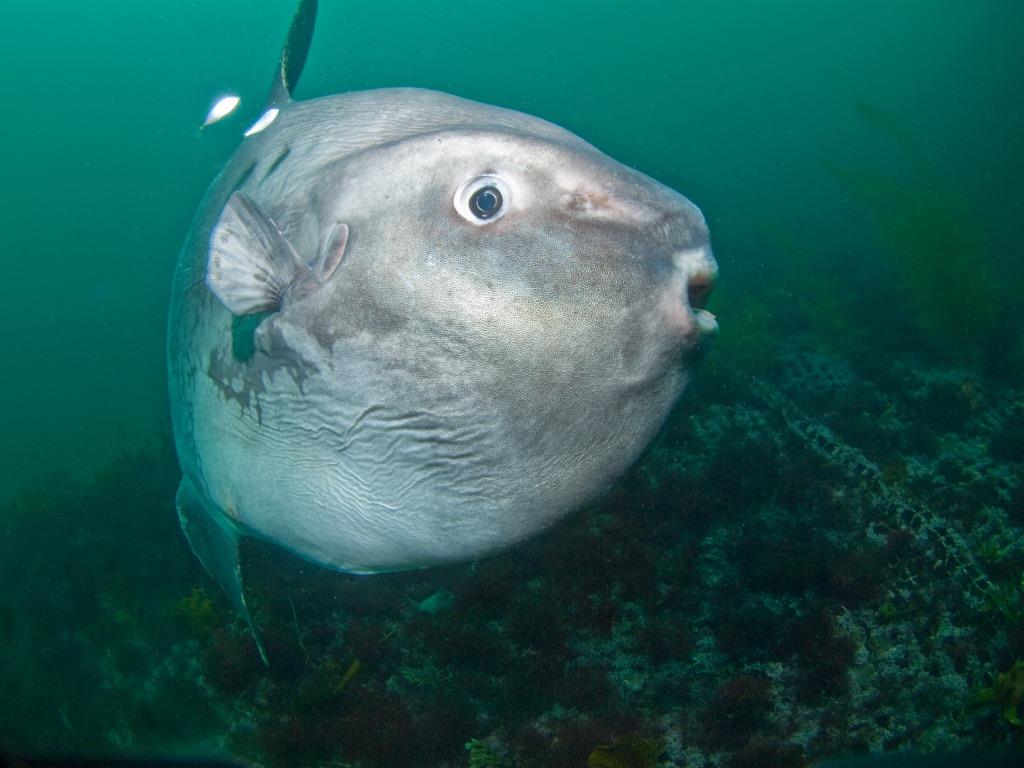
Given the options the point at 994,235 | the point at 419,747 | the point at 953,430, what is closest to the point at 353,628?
the point at 419,747

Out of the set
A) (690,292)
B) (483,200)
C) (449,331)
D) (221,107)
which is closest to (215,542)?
(449,331)

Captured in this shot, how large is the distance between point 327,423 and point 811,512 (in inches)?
203

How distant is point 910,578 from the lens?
4.58 metres

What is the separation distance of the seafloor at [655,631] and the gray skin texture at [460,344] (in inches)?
53.3

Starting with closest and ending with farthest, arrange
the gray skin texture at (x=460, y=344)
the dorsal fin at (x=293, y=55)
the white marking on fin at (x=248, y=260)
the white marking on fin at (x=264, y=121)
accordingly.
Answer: the gray skin texture at (x=460, y=344), the white marking on fin at (x=248, y=260), the white marking on fin at (x=264, y=121), the dorsal fin at (x=293, y=55)

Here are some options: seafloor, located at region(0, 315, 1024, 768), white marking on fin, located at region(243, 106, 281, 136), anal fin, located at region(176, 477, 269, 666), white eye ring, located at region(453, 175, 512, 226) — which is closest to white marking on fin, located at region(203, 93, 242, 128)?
white marking on fin, located at region(243, 106, 281, 136)

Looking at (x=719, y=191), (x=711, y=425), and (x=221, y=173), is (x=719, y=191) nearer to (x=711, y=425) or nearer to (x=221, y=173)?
(x=711, y=425)

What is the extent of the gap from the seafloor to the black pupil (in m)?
1.73

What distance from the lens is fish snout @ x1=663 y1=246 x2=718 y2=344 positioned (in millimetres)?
1365

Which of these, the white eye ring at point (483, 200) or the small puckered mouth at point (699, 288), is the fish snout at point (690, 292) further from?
the white eye ring at point (483, 200)

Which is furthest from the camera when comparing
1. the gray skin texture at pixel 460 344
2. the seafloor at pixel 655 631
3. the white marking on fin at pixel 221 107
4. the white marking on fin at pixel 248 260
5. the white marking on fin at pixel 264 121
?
the white marking on fin at pixel 221 107

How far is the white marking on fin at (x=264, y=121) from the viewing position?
2.70m

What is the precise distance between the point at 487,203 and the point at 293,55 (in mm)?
2741

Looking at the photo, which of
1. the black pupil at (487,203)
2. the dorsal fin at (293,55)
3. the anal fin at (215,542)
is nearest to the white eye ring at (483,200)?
the black pupil at (487,203)
